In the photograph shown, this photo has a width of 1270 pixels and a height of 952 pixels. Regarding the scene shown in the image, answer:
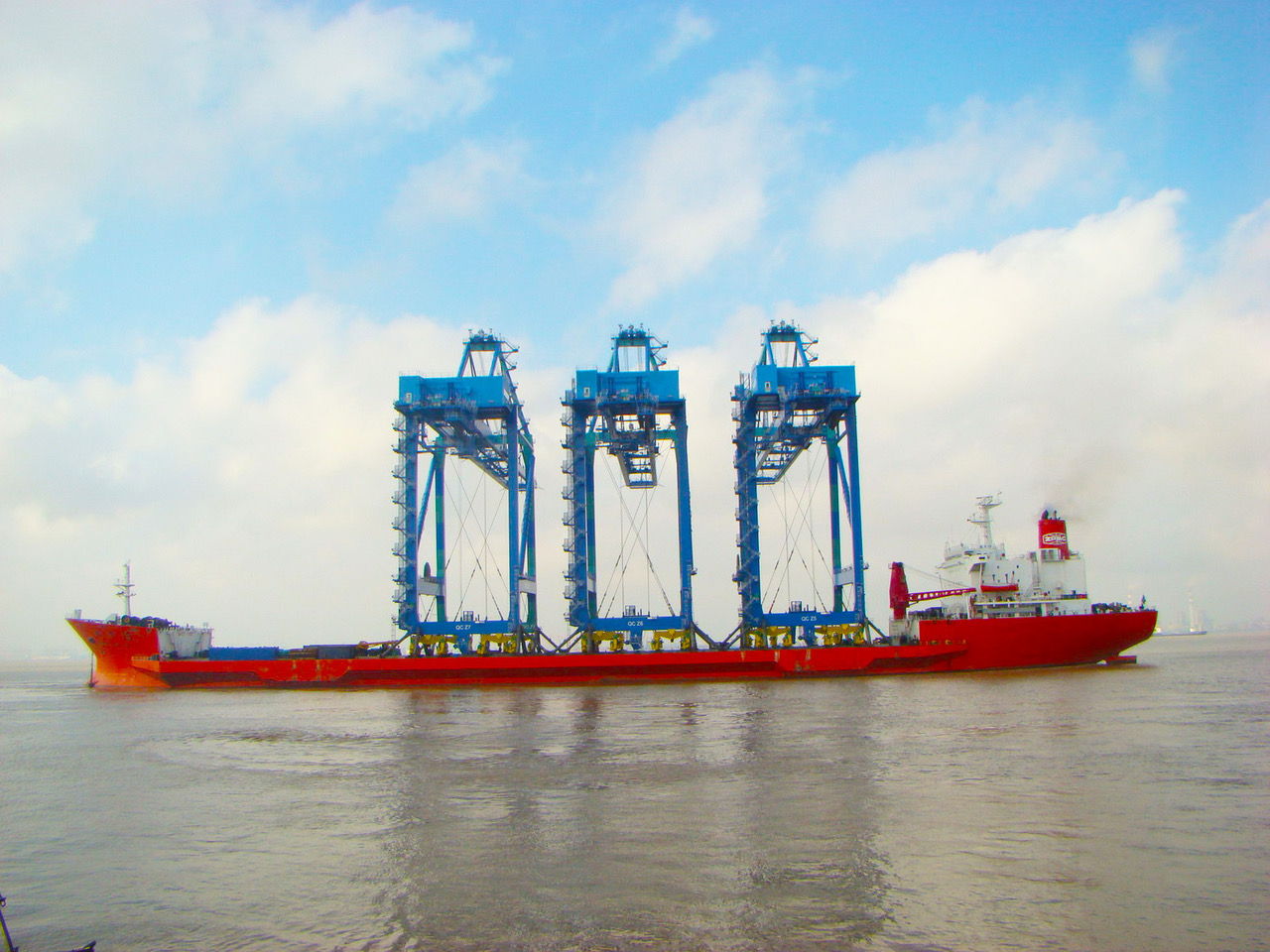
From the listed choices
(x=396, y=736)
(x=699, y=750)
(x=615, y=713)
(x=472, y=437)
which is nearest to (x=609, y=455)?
(x=472, y=437)

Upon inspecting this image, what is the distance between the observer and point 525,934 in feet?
22.9

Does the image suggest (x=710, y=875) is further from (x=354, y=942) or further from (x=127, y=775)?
(x=127, y=775)

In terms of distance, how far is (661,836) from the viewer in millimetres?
9898

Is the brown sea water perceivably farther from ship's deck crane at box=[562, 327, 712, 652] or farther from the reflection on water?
ship's deck crane at box=[562, 327, 712, 652]

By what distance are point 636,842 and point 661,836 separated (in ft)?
1.18

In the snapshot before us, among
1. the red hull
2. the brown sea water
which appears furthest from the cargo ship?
the brown sea water

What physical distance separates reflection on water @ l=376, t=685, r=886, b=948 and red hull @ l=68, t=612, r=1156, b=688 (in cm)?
1702

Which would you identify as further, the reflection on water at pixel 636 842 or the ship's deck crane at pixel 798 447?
the ship's deck crane at pixel 798 447

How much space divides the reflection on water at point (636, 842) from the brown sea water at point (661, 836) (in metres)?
0.04

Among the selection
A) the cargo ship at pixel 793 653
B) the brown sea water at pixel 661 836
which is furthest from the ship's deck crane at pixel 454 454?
the brown sea water at pixel 661 836

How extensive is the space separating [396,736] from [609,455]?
2301cm

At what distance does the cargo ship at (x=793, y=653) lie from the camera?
35781mm

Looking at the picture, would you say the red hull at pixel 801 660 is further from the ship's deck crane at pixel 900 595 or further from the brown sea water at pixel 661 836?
the brown sea water at pixel 661 836

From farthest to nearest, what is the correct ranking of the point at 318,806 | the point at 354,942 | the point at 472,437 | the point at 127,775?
the point at 472,437, the point at 127,775, the point at 318,806, the point at 354,942
